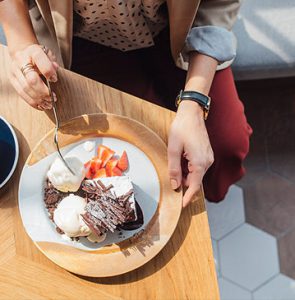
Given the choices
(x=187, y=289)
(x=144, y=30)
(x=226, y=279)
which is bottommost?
(x=226, y=279)

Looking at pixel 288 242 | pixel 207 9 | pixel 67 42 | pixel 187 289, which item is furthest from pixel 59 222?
pixel 288 242

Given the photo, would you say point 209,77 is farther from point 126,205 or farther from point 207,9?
point 126,205

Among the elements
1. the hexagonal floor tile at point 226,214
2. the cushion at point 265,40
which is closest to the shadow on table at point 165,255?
the cushion at point 265,40

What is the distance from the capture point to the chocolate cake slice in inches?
31.0

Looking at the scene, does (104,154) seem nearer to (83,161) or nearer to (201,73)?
(83,161)

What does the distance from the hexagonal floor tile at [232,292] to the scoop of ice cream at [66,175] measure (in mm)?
776

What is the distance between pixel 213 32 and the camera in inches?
37.3

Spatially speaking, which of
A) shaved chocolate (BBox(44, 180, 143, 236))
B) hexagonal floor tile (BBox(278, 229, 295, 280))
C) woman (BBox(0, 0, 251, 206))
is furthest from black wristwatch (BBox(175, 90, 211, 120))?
hexagonal floor tile (BBox(278, 229, 295, 280))

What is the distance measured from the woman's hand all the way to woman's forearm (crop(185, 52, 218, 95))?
0.16ft

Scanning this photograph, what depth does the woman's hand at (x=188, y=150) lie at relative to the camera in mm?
828

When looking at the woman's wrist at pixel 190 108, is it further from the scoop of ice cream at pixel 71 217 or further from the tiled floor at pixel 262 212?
the tiled floor at pixel 262 212

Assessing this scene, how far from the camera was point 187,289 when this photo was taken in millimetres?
798

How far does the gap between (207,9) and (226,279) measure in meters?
0.84

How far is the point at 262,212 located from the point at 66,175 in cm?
88
